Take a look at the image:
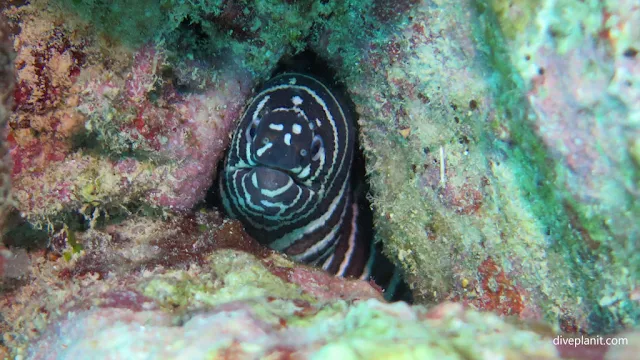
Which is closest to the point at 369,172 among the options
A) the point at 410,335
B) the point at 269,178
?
the point at 269,178

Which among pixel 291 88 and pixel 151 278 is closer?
pixel 151 278

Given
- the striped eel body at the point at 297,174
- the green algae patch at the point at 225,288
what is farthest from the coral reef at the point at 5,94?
the striped eel body at the point at 297,174

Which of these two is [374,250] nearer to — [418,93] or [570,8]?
[418,93]

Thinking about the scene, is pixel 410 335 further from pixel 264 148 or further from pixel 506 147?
pixel 264 148

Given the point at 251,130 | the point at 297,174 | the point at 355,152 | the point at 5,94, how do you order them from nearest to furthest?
the point at 5,94, the point at 251,130, the point at 297,174, the point at 355,152

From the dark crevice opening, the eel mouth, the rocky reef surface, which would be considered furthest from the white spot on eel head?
the dark crevice opening

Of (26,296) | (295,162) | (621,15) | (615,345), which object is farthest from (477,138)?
(26,296)
